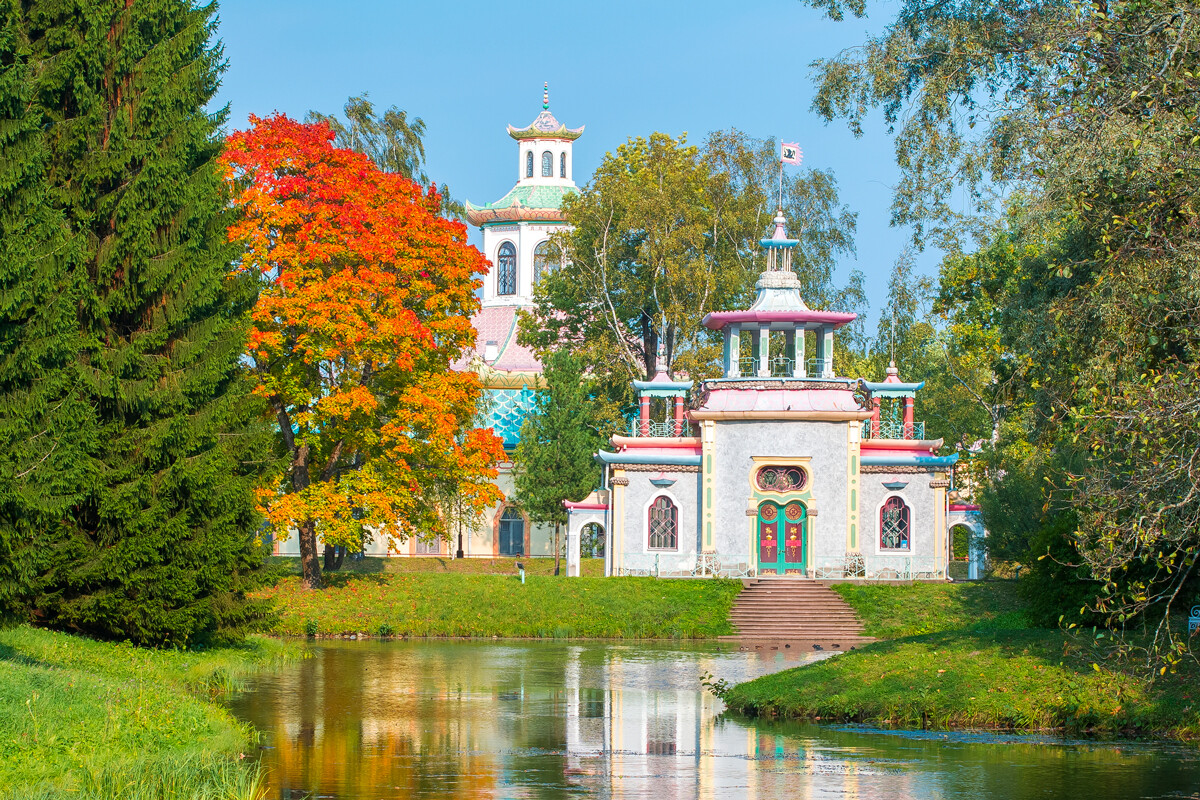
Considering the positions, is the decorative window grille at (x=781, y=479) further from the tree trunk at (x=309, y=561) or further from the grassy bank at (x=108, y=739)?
the grassy bank at (x=108, y=739)

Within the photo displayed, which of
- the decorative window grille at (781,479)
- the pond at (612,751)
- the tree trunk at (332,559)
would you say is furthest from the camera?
the tree trunk at (332,559)

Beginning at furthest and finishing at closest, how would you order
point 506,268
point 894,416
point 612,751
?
point 506,268, point 894,416, point 612,751

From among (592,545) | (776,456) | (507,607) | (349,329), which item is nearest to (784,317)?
(776,456)

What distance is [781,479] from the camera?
39.7 metres

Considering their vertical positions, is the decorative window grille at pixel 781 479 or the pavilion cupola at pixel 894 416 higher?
the pavilion cupola at pixel 894 416

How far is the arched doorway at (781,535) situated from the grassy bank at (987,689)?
53.7ft

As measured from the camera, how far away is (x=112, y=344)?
76.7ft

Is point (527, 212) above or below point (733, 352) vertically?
above

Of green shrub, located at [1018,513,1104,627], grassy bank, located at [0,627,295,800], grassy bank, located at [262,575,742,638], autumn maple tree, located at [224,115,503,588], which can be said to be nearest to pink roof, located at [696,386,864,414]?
grassy bank, located at [262,575,742,638]

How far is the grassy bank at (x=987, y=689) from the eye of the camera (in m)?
18.4

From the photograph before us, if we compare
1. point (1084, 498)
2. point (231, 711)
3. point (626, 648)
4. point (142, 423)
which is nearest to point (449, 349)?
point (626, 648)

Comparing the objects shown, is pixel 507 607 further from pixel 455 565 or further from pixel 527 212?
pixel 527 212

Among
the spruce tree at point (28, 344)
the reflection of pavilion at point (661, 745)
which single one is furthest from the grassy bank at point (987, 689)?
the spruce tree at point (28, 344)

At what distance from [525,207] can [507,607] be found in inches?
1436
